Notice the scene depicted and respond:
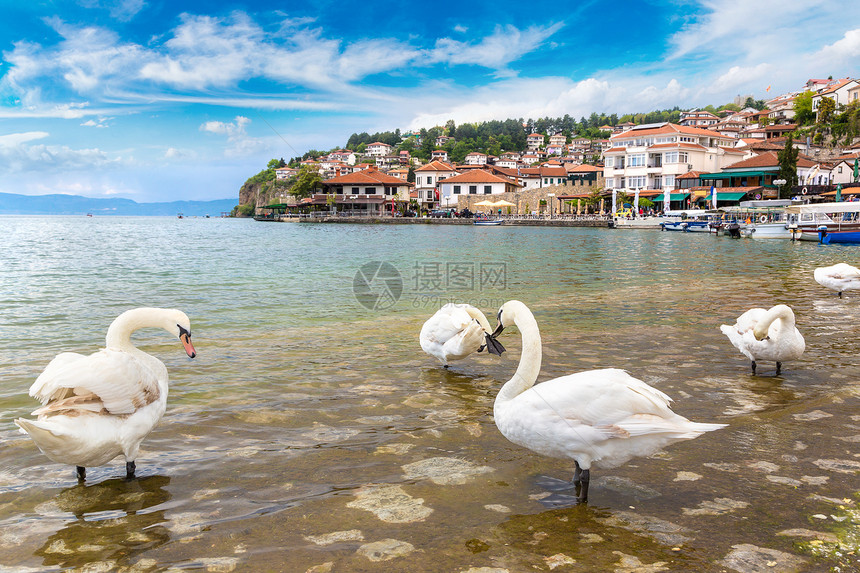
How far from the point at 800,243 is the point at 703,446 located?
1451 inches

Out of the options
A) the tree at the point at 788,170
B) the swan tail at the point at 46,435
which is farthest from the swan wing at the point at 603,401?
the tree at the point at 788,170

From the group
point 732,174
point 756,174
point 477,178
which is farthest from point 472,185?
point 756,174

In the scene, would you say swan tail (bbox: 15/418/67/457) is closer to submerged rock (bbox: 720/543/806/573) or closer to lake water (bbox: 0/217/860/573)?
lake water (bbox: 0/217/860/573)

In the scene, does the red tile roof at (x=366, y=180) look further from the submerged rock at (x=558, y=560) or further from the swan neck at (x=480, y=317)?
the submerged rock at (x=558, y=560)

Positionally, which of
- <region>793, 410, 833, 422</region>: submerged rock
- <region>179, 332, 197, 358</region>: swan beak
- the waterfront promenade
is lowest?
<region>793, 410, 833, 422</region>: submerged rock

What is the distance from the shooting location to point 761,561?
2.82 metres

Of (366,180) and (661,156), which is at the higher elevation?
(661,156)

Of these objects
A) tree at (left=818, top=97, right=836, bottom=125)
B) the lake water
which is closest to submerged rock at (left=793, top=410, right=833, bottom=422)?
the lake water

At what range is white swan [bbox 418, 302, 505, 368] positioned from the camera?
6.46m

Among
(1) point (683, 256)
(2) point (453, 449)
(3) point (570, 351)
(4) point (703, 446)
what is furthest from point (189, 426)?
(1) point (683, 256)

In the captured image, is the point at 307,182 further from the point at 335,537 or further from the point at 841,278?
the point at 335,537

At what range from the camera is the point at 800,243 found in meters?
34.5

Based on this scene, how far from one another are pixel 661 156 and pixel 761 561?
7739 centimetres

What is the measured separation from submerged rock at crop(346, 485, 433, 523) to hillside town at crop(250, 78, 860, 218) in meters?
54.7
